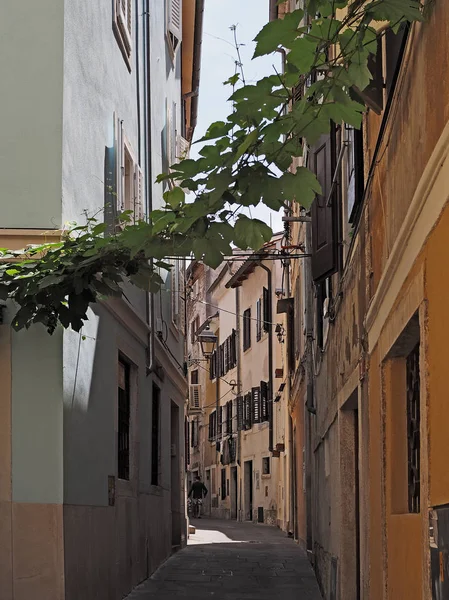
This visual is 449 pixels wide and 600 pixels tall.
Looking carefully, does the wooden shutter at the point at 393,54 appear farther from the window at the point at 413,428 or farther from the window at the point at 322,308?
the window at the point at 322,308

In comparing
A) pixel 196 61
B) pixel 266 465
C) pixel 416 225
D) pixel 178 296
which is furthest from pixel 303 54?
pixel 266 465

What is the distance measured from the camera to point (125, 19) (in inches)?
526

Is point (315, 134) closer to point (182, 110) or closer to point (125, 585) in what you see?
point (125, 585)

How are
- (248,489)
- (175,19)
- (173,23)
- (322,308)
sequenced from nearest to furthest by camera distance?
(322,308)
(173,23)
(175,19)
(248,489)

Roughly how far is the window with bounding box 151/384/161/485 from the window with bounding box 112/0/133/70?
551 centimetres

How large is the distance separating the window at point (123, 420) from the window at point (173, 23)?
310 inches

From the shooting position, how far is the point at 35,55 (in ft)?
33.1

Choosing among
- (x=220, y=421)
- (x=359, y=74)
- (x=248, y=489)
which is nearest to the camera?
(x=359, y=74)

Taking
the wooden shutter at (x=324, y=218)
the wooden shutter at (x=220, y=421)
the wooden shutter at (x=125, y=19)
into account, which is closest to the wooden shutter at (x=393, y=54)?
the wooden shutter at (x=324, y=218)

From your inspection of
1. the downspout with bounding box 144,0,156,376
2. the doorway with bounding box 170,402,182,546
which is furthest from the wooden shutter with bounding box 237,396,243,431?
the downspout with bounding box 144,0,156,376

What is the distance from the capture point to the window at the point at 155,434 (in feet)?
56.2

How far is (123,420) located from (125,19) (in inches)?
191

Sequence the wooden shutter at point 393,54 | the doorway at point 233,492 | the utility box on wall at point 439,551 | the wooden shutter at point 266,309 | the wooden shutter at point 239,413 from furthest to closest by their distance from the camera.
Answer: the doorway at point 233,492
the wooden shutter at point 239,413
the wooden shutter at point 266,309
the wooden shutter at point 393,54
the utility box on wall at point 439,551

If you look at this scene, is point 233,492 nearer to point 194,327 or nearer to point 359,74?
point 194,327
